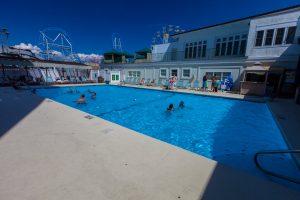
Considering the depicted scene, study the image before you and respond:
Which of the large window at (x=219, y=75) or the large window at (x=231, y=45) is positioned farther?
the large window at (x=231, y=45)

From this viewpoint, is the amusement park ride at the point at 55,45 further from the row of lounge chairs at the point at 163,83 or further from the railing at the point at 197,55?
the railing at the point at 197,55

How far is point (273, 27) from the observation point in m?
9.95

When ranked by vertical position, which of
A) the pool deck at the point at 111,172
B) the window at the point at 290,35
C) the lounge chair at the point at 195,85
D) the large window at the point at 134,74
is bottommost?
Result: the pool deck at the point at 111,172

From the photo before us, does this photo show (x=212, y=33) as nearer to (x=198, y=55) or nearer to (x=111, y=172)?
(x=198, y=55)

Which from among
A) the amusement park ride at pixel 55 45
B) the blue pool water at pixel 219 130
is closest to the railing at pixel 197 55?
the blue pool water at pixel 219 130

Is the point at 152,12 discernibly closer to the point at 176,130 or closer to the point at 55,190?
the point at 176,130

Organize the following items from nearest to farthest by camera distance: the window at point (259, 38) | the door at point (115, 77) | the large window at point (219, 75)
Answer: the window at point (259, 38)
the large window at point (219, 75)
the door at point (115, 77)

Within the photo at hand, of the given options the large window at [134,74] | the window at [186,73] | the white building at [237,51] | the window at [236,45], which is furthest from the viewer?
the large window at [134,74]

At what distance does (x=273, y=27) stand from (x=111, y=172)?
44.2 feet

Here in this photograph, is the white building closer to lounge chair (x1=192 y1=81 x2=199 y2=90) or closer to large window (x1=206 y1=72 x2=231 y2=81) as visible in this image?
large window (x1=206 y1=72 x2=231 y2=81)

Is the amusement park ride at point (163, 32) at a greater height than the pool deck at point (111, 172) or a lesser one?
greater

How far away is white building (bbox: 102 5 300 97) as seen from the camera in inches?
370

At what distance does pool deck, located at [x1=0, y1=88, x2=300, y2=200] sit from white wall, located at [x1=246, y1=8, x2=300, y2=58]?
460 inches

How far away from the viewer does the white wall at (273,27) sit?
9.27 meters
